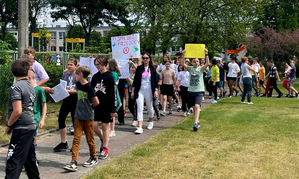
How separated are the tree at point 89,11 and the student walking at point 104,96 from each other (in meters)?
41.4

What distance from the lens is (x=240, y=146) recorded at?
8.12 meters

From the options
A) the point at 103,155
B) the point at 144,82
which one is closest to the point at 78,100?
the point at 103,155

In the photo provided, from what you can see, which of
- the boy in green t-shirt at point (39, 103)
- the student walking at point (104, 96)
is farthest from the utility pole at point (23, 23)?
the boy in green t-shirt at point (39, 103)

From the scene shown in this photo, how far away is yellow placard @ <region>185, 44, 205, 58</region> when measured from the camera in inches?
403

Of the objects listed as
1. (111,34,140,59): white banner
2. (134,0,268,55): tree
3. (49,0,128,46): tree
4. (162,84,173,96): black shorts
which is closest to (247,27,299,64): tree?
(49,0,128,46): tree

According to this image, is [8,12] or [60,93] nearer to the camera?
[60,93]

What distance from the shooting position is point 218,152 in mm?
7621

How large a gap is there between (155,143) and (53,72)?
25.4 feet

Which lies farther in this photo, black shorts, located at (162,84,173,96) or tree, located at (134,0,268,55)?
tree, located at (134,0,268,55)

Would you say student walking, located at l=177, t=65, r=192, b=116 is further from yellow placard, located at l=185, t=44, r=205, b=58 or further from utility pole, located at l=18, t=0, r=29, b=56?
utility pole, located at l=18, t=0, r=29, b=56

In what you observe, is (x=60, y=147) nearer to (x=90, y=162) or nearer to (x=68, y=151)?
(x=68, y=151)

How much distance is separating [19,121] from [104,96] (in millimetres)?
2479

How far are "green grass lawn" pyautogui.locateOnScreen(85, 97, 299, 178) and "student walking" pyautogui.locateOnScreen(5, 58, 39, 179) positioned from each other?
1.40m

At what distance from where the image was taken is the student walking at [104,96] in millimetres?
7141
